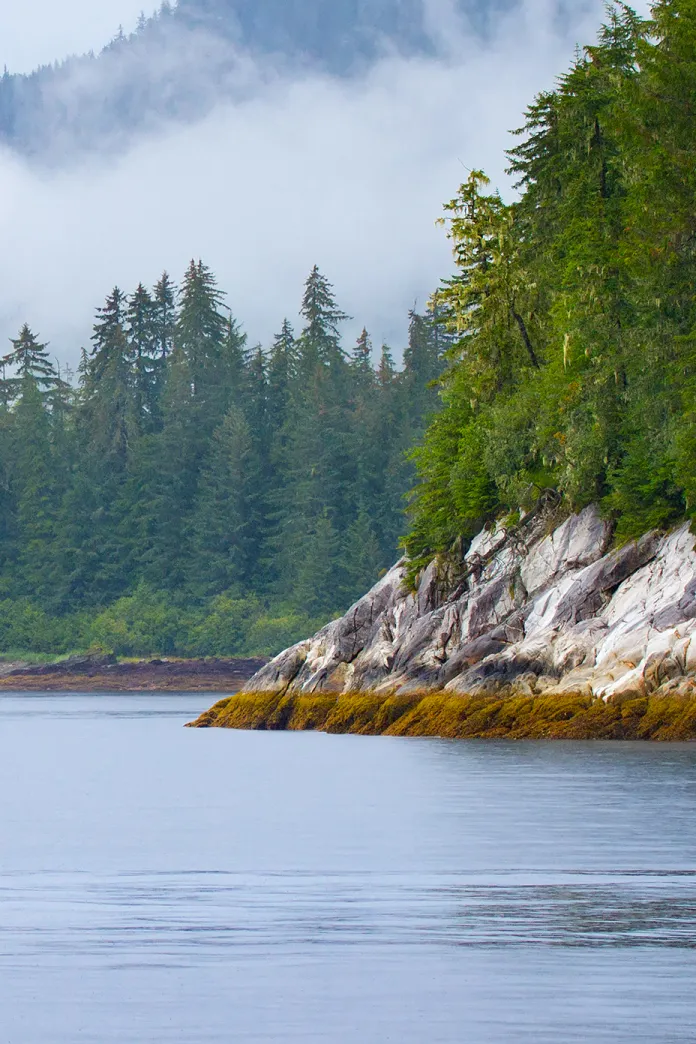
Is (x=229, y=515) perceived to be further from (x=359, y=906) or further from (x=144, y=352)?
(x=359, y=906)

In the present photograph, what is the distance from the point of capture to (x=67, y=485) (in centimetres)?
13150

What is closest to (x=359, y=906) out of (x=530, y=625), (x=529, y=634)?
(x=529, y=634)

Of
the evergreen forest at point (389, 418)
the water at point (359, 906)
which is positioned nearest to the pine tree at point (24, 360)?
the evergreen forest at point (389, 418)

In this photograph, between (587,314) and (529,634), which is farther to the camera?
(587,314)

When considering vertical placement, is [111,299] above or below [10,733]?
above

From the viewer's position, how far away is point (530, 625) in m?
45.4

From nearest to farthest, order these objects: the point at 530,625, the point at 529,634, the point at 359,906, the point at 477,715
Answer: the point at 359,906, the point at 477,715, the point at 529,634, the point at 530,625

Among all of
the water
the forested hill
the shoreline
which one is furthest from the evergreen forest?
the water

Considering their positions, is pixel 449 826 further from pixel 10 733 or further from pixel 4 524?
pixel 4 524

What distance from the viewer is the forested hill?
148ft

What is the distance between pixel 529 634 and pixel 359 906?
28.3 meters

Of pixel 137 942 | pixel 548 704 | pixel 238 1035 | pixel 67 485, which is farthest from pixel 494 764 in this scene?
pixel 67 485

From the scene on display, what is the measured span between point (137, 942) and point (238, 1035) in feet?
11.2

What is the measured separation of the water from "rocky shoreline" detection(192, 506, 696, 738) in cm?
585
